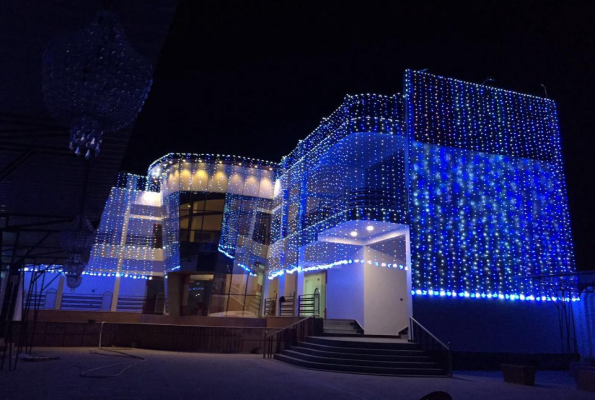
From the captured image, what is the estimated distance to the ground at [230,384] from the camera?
21.9ft

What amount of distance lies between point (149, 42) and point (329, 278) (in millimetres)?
16581

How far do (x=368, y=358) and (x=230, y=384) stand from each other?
496cm

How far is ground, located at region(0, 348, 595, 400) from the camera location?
21.9ft

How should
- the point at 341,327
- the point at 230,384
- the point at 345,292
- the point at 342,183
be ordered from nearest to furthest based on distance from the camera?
the point at 230,384
the point at 341,327
the point at 345,292
the point at 342,183

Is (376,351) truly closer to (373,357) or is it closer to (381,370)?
(373,357)

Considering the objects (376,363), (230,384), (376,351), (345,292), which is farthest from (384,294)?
(230,384)

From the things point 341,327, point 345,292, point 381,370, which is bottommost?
point 381,370

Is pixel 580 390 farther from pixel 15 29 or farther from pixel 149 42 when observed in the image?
pixel 15 29

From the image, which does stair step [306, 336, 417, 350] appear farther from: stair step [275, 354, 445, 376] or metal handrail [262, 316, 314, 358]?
metal handrail [262, 316, 314, 358]

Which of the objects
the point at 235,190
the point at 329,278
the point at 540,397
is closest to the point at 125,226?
the point at 235,190

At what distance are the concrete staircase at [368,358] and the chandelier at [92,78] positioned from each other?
33.4 ft

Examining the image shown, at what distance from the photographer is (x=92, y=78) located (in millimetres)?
2684

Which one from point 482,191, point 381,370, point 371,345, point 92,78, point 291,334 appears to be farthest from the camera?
point 482,191

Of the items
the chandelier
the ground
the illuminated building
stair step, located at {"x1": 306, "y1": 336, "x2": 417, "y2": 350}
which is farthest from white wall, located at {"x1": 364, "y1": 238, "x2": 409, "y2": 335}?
the chandelier
